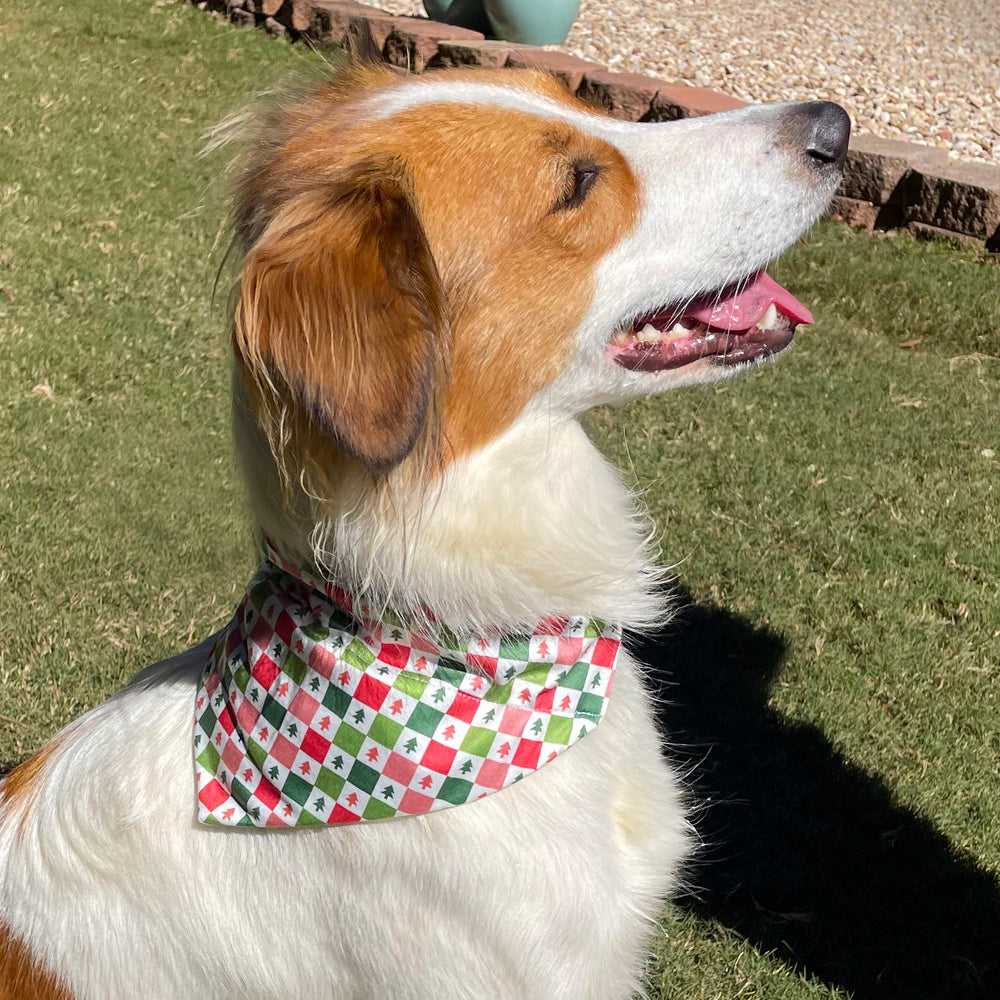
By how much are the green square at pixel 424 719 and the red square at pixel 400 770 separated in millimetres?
73

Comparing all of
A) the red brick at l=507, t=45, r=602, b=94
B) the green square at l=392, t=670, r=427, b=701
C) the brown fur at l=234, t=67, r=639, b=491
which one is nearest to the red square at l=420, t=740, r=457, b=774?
the green square at l=392, t=670, r=427, b=701

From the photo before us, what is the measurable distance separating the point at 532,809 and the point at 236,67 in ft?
29.4

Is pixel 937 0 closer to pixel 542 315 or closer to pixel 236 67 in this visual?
pixel 236 67

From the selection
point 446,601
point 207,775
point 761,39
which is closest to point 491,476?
point 446,601

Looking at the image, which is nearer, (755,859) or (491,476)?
(491,476)

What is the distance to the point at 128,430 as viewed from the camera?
19.3 feet

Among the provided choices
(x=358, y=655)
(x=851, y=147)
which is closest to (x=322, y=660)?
(x=358, y=655)

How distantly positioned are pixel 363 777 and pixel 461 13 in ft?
30.1

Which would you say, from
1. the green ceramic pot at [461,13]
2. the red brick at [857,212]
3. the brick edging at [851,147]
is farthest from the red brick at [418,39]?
the red brick at [857,212]

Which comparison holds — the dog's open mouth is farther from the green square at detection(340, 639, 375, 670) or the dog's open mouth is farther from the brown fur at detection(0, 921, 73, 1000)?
the brown fur at detection(0, 921, 73, 1000)

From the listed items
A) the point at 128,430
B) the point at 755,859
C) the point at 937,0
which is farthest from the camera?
the point at 937,0

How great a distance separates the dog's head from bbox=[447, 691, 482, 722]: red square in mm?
482

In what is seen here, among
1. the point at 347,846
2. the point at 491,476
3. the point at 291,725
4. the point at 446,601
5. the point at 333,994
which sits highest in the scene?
the point at 491,476

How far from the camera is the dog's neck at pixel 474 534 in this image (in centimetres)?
223
